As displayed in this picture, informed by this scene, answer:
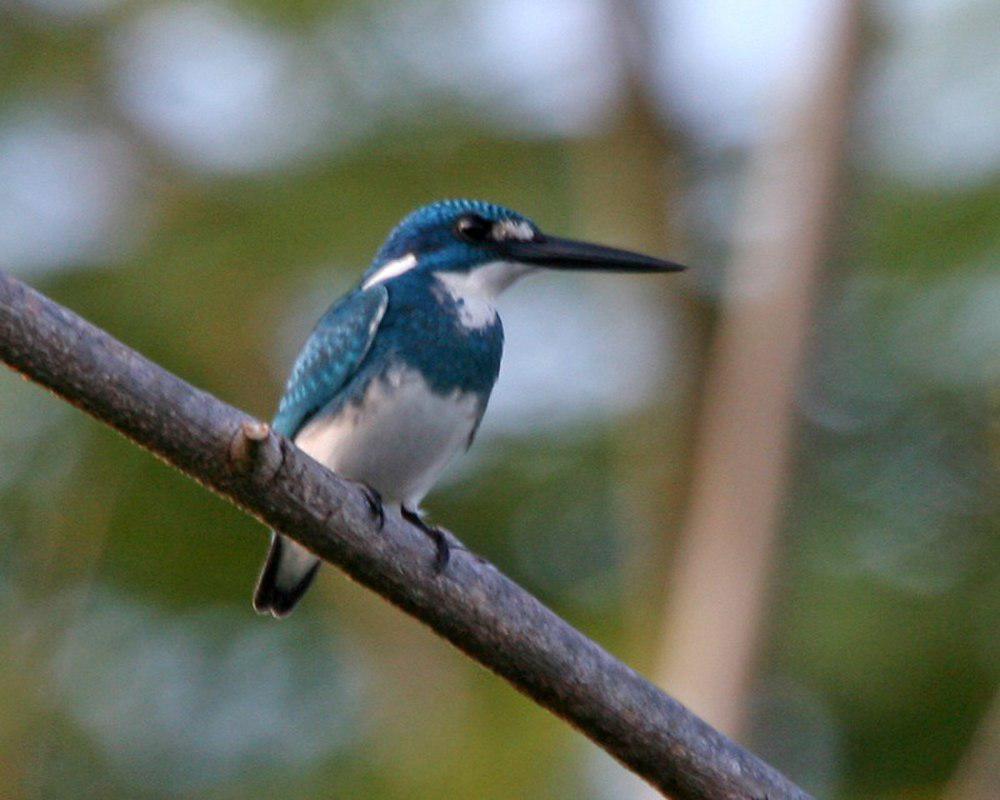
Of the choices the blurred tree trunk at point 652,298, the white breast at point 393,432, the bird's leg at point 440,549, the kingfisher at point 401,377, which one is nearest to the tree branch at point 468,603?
the bird's leg at point 440,549

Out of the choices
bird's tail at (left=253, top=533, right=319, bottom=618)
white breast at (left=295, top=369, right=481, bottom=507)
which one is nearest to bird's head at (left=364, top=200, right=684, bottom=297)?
white breast at (left=295, top=369, right=481, bottom=507)

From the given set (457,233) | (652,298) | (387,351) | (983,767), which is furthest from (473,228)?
(983,767)

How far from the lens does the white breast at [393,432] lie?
3799 millimetres

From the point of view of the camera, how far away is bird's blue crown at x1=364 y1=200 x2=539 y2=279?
425 cm

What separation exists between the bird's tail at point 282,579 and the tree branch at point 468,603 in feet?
3.41

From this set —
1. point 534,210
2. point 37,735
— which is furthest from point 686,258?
point 37,735

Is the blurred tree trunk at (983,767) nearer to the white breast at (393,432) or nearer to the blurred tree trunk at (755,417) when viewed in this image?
the blurred tree trunk at (755,417)

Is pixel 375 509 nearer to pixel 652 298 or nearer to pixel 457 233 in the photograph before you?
pixel 457 233

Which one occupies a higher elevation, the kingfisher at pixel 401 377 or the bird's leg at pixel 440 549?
the bird's leg at pixel 440 549

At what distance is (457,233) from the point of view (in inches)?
170

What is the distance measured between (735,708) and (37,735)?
1900 mm

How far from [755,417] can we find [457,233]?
1.12 meters

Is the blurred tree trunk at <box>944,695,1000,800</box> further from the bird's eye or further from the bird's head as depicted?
the bird's eye

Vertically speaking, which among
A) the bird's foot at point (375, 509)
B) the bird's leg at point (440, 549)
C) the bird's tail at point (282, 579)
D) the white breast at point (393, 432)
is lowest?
the bird's tail at point (282, 579)
